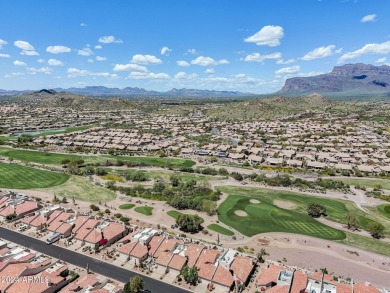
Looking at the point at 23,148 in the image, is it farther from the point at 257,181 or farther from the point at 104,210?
the point at 257,181

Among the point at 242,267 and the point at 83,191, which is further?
the point at 83,191

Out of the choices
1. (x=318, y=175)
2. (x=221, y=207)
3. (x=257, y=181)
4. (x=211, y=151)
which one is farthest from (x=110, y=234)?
(x=211, y=151)

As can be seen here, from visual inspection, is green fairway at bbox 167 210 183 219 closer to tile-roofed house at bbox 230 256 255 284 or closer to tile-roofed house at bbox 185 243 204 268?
tile-roofed house at bbox 185 243 204 268

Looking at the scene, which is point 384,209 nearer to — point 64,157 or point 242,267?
point 242,267

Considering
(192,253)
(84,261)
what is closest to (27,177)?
(84,261)

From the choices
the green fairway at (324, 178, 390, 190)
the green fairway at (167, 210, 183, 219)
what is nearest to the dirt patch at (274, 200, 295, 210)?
the green fairway at (167, 210, 183, 219)

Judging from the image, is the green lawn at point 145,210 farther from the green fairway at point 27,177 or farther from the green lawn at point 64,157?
the green lawn at point 64,157
